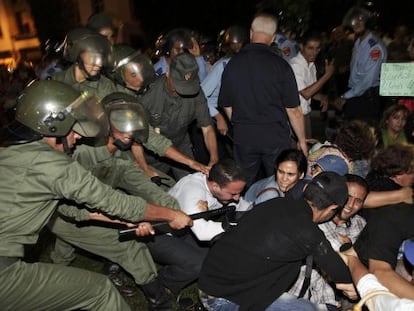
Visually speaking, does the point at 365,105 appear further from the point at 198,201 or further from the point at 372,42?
the point at 198,201

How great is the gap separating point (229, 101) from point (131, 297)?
1965mm

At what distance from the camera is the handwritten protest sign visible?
13.4ft

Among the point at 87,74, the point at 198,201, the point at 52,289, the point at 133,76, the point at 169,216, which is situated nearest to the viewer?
the point at 52,289

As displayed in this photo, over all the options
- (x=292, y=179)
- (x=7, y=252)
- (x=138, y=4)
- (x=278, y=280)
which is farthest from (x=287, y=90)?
(x=138, y=4)

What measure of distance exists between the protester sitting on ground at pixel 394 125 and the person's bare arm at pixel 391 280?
2.11m

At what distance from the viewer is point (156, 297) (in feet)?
11.3

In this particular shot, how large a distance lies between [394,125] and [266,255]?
2.78 meters

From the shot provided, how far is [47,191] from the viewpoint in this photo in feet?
7.89

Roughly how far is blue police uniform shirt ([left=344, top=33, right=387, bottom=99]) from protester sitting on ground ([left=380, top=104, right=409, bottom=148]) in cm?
128

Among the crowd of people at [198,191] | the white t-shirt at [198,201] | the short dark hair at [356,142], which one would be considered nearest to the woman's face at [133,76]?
the crowd of people at [198,191]

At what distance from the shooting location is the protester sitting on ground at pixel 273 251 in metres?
2.42

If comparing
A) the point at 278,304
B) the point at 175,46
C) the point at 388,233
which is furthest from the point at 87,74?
the point at 388,233

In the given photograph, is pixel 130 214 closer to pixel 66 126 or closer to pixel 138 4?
pixel 66 126

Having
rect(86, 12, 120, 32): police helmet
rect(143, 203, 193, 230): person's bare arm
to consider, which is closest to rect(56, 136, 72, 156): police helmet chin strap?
rect(143, 203, 193, 230): person's bare arm
